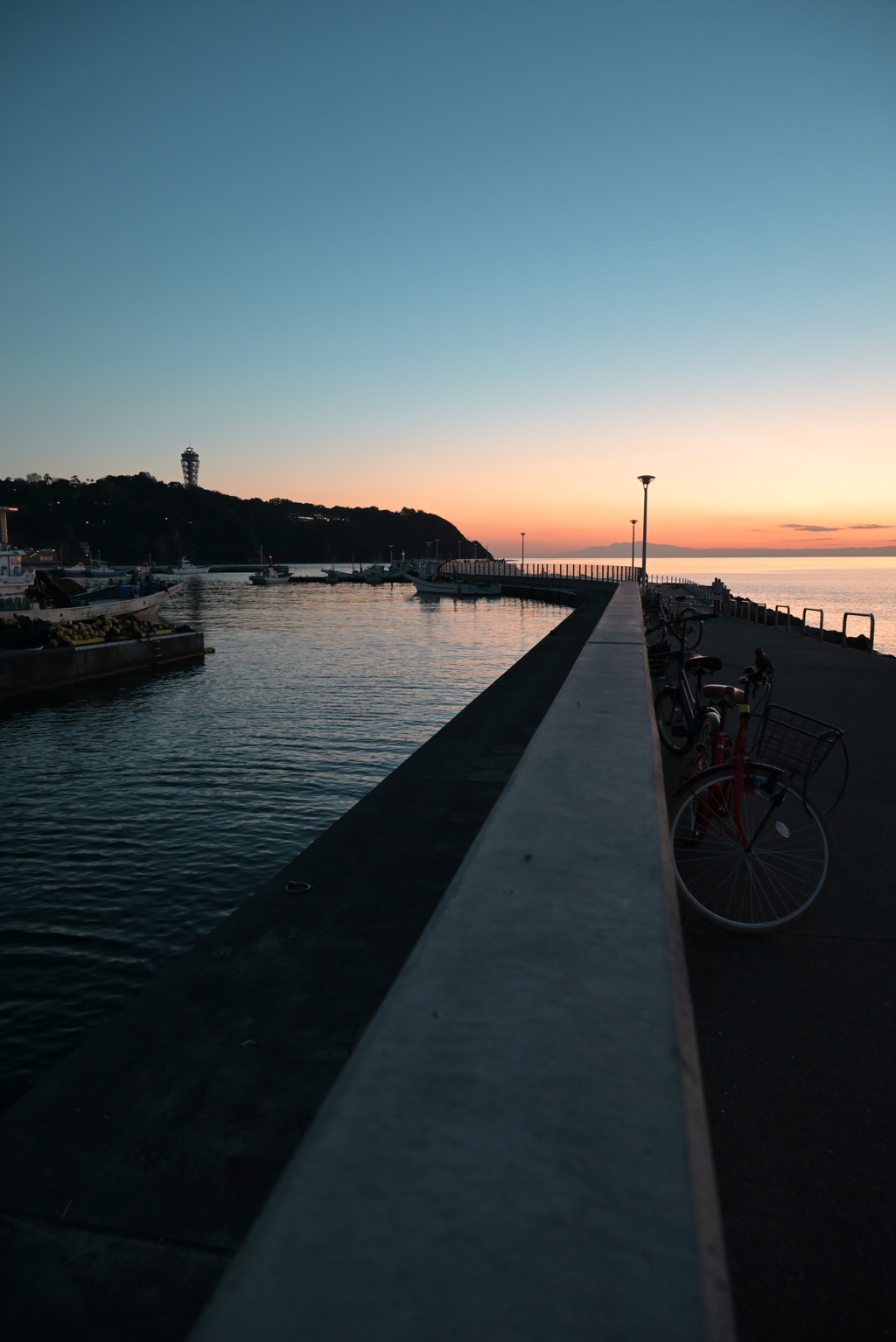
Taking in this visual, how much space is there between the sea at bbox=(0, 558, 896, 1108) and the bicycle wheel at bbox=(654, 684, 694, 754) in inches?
202

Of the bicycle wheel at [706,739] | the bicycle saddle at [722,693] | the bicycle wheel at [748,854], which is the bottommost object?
the bicycle wheel at [748,854]

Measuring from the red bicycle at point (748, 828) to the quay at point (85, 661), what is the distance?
22105 mm

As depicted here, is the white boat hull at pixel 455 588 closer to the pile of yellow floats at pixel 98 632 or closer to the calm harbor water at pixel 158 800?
the calm harbor water at pixel 158 800

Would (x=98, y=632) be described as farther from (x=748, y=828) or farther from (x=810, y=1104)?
(x=810, y=1104)

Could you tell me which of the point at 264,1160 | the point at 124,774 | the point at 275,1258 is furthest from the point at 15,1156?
the point at 124,774

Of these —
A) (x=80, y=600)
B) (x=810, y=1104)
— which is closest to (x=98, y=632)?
(x=80, y=600)

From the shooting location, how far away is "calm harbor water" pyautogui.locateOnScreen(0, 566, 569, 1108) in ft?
A: 24.8

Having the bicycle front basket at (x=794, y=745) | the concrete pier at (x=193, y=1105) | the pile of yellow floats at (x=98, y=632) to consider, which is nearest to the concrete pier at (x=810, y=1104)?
the bicycle front basket at (x=794, y=745)

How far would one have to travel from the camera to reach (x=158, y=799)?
13.2 m

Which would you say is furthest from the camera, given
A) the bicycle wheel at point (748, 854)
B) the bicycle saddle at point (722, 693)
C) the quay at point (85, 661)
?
the quay at point (85, 661)

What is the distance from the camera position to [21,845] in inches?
433

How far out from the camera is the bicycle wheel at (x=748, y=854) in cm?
410

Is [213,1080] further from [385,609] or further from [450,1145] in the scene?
[385,609]

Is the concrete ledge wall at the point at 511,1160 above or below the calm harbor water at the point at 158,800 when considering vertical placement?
above
